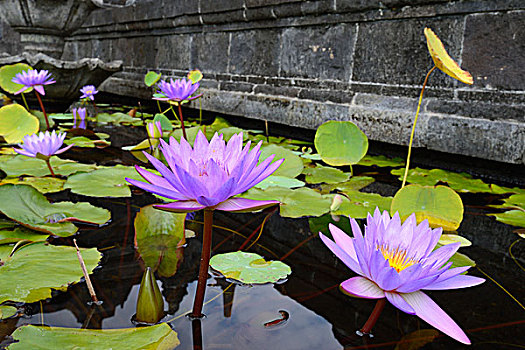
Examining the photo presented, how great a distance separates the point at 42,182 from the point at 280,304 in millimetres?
1007

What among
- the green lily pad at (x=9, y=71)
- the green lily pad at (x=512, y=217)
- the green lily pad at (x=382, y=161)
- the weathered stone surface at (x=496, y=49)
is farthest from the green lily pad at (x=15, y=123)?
the weathered stone surface at (x=496, y=49)

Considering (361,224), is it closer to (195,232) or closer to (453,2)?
(195,232)

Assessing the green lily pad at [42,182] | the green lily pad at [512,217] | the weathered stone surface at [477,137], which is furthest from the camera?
the weathered stone surface at [477,137]

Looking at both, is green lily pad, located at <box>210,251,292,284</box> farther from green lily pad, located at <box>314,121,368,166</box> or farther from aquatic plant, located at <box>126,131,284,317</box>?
green lily pad, located at <box>314,121,368,166</box>

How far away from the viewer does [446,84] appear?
1958 millimetres

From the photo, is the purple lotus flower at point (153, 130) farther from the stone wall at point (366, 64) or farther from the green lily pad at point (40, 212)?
the stone wall at point (366, 64)

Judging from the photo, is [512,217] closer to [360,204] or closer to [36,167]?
[360,204]

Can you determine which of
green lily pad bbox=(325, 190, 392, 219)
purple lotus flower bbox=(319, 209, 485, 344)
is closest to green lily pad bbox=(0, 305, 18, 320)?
purple lotus flower bbox=(319, 209, 485, 344)

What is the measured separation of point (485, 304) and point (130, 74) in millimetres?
A: 4413

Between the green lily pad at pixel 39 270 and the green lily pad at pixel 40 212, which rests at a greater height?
the green lily pad at pixel 40 212

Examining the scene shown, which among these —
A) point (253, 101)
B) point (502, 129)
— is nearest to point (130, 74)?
point (253, 101)

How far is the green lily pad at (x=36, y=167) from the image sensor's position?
1.46 m

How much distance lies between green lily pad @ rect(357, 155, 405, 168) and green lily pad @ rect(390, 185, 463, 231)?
0.90 meters

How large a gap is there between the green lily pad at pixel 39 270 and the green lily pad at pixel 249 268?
0.80 ft
